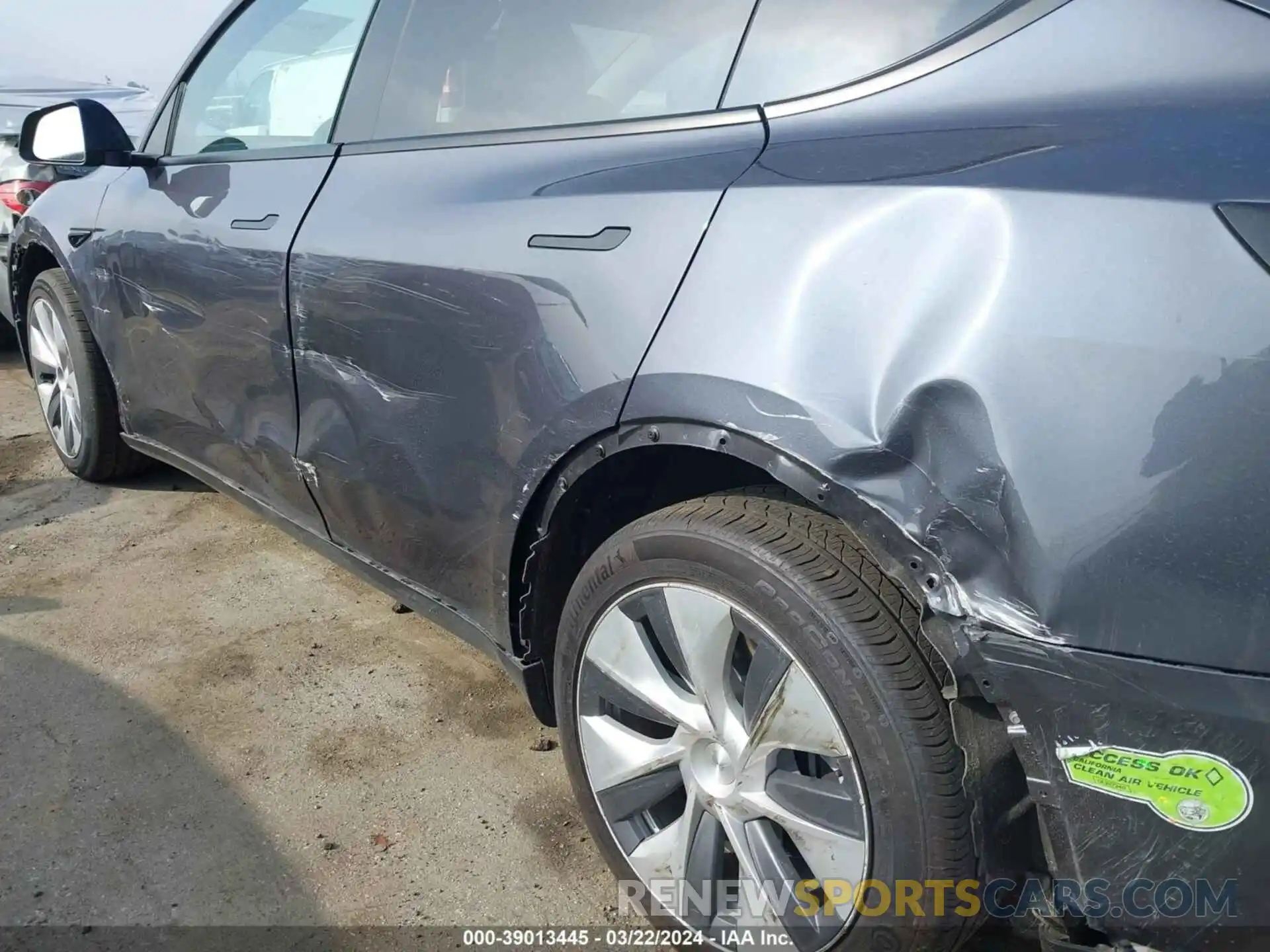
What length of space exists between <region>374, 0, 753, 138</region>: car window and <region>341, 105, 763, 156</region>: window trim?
0.08 ft

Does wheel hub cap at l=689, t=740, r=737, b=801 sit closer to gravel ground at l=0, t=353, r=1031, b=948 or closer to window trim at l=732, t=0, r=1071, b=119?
gravel ground at l=0, t=353, r=1031, b=948

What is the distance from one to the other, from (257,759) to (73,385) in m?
2.10

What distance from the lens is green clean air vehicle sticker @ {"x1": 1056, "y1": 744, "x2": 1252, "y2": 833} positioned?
113 centimetres

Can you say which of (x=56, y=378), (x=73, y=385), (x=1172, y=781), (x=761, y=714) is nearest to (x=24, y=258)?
(x=56, y=378)

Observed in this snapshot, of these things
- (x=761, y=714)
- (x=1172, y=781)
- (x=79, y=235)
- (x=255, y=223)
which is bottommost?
(x=761, y=714)

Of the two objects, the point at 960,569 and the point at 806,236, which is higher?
the point at 806,236

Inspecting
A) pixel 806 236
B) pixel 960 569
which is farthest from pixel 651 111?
pixel 960 569

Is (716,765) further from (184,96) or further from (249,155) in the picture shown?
(184,96)

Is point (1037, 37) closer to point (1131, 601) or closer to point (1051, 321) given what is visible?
point (1051, 321)

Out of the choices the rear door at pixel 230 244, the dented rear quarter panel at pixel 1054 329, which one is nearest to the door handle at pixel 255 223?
the rear door at pixel 230 244

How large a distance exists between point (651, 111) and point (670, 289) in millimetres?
429

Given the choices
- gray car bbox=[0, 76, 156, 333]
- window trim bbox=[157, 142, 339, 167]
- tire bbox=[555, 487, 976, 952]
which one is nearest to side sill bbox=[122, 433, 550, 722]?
tire bbox=[555, 487, 976, 952]

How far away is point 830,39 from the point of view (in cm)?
150

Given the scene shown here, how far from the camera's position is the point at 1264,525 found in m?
1.06
